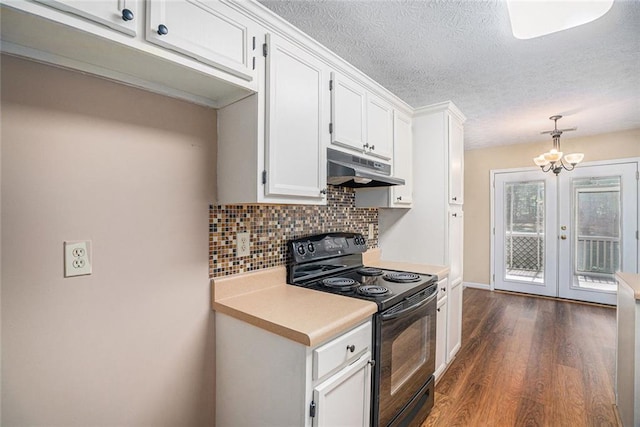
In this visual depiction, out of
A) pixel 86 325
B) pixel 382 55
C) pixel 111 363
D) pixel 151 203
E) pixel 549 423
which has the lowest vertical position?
pixel 549 423

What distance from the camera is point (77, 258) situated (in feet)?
3.61

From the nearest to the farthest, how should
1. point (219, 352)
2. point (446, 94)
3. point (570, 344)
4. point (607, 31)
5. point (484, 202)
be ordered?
point (219, 352), point (607, 31), point (446, 94), point (570, 344), point (484, 202)

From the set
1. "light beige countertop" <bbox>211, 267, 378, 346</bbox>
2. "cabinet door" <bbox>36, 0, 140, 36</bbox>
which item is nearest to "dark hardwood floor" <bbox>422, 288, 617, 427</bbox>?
"light beige countertop" <bbox>211, 267, 378, 346</bbox>

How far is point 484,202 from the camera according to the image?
16.2 ft

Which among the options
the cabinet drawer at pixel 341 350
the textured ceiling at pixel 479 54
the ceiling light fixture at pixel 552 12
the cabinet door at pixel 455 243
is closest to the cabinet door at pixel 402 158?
the textured ceiling at pixel 479 54

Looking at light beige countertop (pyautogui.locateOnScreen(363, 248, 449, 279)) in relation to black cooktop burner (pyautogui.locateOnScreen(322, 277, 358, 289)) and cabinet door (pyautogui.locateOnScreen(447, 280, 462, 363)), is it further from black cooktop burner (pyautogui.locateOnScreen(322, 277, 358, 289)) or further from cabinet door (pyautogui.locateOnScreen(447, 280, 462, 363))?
black cooktop burner (pyautogui.locateOnScreen(322, 277, 358, 289))

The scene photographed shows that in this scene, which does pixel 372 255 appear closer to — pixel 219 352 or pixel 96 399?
pixel 219 352

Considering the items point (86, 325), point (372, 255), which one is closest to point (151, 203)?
point (86, 325)

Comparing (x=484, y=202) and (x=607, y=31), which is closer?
(x=607, y=31)

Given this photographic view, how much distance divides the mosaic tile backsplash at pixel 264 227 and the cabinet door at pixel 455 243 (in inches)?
35.4

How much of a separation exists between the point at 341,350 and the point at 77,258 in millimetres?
1043

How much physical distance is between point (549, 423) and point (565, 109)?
9.12ft

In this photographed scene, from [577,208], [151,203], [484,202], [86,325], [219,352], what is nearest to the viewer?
[86,325]

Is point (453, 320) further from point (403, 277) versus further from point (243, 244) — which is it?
point (243, 244)
